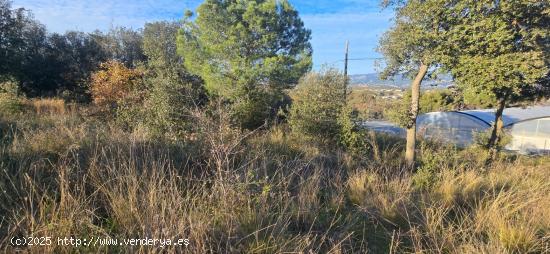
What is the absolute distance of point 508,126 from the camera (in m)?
19.0

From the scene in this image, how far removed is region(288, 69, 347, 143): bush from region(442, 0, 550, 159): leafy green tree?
3.32 metres

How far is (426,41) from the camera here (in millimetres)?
6301

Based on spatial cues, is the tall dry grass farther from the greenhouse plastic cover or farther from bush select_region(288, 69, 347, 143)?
the greenhouse plastic cover

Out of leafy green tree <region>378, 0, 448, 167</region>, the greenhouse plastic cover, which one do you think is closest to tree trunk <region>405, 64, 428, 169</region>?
leafy green tree <region>378, 0, 448, 167</region>

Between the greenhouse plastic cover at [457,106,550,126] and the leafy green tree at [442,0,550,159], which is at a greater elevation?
the leafy green tree at [442,0,550,159]

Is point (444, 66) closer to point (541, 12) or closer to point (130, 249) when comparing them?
point (541, 12)

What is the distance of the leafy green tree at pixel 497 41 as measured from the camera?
18.7 ft

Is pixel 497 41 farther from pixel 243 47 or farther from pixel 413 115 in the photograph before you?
pixel 243 47

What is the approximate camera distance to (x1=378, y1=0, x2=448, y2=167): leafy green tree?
238 inches

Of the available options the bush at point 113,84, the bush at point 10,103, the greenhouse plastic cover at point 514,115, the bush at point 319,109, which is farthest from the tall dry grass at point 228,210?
the greenhouse plastic cover at point 514,115

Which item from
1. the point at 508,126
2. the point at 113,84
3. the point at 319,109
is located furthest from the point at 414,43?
the point at 508,126

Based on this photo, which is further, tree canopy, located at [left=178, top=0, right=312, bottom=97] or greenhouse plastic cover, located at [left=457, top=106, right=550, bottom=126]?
greenhouse plastic cover, located at [left=457, top=106, right=550, bottom=126]

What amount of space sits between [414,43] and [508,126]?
1697cm

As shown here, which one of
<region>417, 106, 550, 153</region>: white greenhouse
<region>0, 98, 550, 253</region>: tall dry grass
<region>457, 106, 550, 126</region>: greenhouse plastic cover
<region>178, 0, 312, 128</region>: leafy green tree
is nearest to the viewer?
<region>0, 98, 550, 253</region>: tall dry grass
